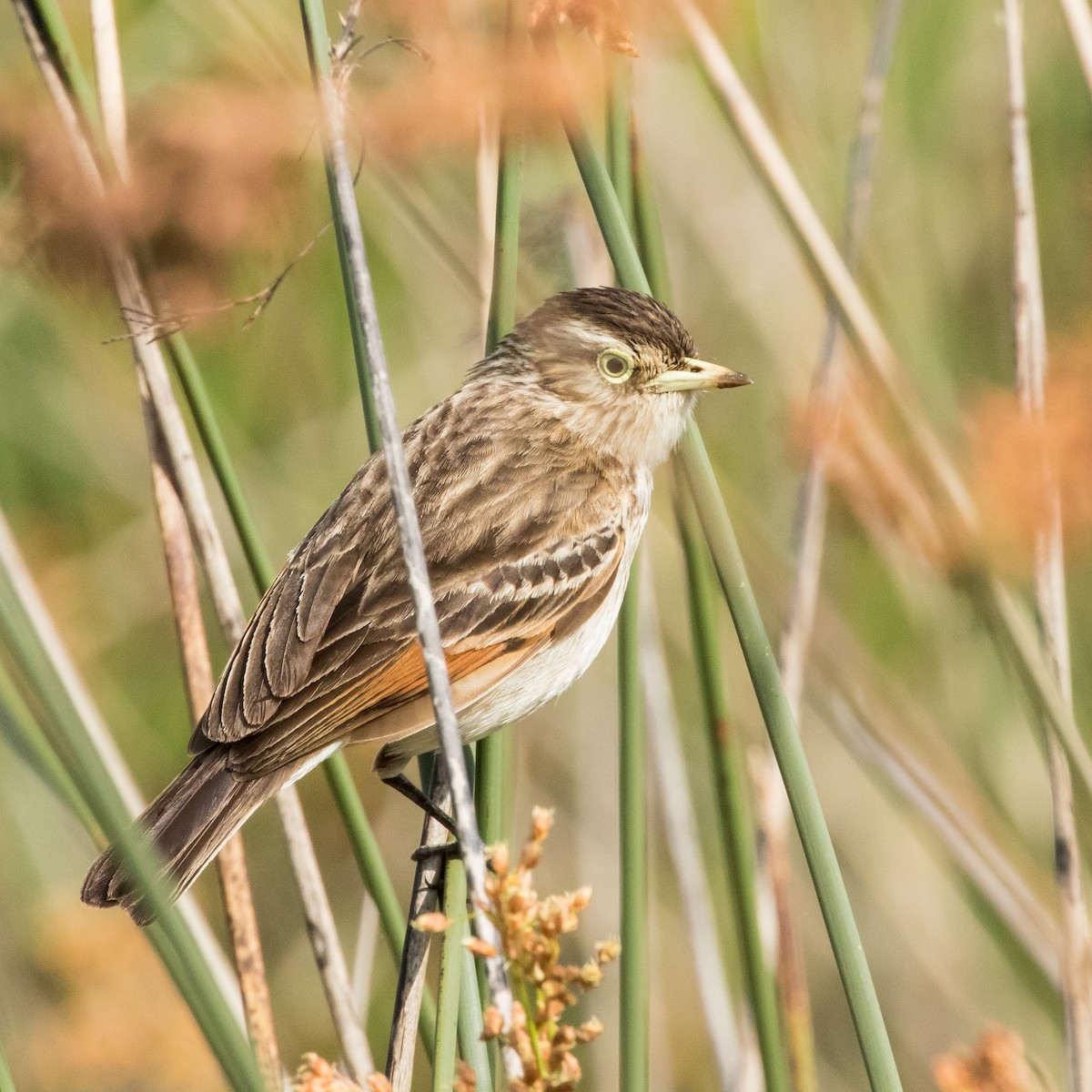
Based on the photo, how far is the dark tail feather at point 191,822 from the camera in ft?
8.44

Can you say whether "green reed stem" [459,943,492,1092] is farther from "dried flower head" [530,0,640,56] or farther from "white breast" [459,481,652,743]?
"dried flower head" [530,0,640,56]

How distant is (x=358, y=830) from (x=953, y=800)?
137cm

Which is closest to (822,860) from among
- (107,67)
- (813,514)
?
(813,514)

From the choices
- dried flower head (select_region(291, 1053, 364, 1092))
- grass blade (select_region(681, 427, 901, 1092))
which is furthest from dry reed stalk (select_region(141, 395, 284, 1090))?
grass blade (select_region(681, 427, 901, 1092))

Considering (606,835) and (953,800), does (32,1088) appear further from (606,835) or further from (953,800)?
(953,800)

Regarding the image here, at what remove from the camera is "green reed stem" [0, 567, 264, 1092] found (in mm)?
1622

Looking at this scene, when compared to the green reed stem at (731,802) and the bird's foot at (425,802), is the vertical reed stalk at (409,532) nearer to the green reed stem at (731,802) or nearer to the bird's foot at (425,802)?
the green reed stem at (731,802)

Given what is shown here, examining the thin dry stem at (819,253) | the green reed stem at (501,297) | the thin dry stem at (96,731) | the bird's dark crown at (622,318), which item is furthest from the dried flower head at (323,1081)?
the bird's dark crown at (622,318)

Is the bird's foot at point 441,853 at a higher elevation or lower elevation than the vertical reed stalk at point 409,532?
lower

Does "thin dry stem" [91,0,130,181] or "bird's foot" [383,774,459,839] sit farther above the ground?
"thin dry stem" [91,0,130,181]

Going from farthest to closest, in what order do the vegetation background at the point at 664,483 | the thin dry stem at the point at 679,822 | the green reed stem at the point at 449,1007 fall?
the vegetation background at the point at 664,483 < the thin dry stem at the point at 679,822 < the green reed stem at the point at 449,1007

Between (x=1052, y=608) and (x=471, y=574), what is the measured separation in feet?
4.29

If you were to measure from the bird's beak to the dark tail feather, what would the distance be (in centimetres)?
131

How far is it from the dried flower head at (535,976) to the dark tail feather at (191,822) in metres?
1.00
